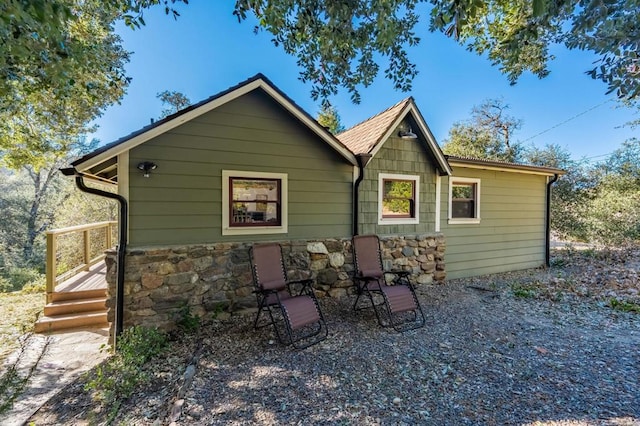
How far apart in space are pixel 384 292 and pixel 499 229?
17.4 ft

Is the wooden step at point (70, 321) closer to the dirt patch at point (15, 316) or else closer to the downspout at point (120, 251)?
the dirt patch at point (15, 316)

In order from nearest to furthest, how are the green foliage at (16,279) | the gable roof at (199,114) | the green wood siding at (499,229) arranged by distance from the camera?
the gable roof at (199,114)
the green wood siding at (499,229)
the green foliage at (16,279)

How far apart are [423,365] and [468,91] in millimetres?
17525

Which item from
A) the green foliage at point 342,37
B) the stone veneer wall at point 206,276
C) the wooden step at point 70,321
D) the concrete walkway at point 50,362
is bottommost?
the concrete walkway at point 50,362

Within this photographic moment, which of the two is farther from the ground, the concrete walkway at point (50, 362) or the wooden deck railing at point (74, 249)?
the wooden deck railing at point (74, 249)

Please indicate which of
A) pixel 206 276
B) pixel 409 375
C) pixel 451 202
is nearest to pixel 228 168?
pixel 206 276

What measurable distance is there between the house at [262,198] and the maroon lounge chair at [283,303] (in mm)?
574

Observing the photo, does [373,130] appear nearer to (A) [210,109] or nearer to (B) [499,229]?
(A) [210,109]

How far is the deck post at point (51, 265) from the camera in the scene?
5.15 meters

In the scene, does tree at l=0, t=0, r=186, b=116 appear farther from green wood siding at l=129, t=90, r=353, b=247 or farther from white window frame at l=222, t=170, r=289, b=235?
white window frame at l=222, t=170, r=289, b=235

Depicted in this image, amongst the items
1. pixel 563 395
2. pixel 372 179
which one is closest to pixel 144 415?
pixel 563 395

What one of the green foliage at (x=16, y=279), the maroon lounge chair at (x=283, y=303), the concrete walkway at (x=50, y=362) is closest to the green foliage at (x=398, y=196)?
the maroon lounge chair at (x=283, y=303)

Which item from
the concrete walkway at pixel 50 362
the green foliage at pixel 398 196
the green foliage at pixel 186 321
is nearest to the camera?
the concrete walkway at pixel 50 362

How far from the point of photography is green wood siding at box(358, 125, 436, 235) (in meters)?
5.87
